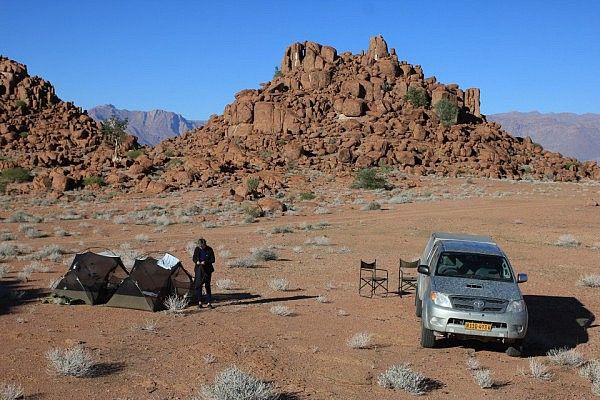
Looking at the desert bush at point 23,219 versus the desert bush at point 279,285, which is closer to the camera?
the desert bush at point 279,285

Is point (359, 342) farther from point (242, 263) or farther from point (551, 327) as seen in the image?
point (242, 263)

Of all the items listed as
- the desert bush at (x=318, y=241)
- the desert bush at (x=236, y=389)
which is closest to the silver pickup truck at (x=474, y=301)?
the desert bush at (x=236, y=389)

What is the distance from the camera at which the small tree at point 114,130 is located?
75.4 m

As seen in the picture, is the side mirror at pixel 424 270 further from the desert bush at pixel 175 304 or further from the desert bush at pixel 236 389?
the desert bush at pixel 175 304

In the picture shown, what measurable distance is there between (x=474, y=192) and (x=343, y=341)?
40556 millimetres

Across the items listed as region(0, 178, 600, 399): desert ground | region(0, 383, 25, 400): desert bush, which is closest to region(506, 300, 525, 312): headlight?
region(0, 178, 600, 399): desert ground

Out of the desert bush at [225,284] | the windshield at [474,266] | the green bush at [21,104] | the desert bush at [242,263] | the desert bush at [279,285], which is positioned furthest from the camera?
the green bush at [21,104]

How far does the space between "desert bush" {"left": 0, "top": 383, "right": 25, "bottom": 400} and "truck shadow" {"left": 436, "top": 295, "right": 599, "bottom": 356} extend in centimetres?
678

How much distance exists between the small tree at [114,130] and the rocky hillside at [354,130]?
779cm

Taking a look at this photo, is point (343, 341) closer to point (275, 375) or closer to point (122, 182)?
point (275, 375)

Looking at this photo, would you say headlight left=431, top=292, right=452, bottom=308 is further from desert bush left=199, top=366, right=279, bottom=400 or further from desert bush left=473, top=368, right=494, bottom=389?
desert bush left=199, top=366, right=279, bottom=400

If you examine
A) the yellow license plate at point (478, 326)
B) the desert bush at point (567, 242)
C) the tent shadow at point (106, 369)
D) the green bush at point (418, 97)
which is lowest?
the tent shadow at point (106, 369)

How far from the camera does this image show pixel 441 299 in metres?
9.55

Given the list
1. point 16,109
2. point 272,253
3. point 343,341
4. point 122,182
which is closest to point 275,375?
point 343,341
